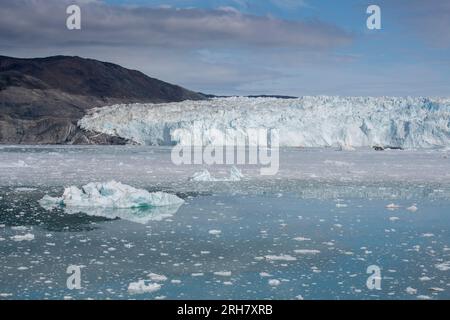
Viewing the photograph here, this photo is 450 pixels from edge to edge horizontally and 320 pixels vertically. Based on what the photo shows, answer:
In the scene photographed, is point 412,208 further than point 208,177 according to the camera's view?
No

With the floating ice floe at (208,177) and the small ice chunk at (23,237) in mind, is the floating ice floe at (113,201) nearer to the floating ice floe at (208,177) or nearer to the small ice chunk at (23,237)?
the small ice chunk at (23,237)

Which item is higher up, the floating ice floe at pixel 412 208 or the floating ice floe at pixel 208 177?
the floating ice floe at pixel 208 177

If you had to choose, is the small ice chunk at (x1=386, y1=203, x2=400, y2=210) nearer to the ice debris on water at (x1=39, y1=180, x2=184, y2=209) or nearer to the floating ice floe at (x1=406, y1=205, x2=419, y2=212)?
the floating ice floe at (x1=406, y1=205, x2=419, y2=212)

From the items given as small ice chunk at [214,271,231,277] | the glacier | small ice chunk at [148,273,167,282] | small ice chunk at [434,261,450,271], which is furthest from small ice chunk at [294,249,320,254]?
the glacier

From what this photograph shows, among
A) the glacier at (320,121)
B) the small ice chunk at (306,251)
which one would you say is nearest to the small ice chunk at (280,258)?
the small ice chunk at (306,251)

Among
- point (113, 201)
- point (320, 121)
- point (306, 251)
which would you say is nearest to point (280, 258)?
point (306, 251)

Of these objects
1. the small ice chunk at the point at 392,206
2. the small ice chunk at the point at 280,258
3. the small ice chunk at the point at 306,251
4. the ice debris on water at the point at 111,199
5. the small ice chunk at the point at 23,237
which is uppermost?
the ice debris on water at the point at 111,199

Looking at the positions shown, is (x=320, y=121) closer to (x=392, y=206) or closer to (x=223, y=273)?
(x=392, y=206)
